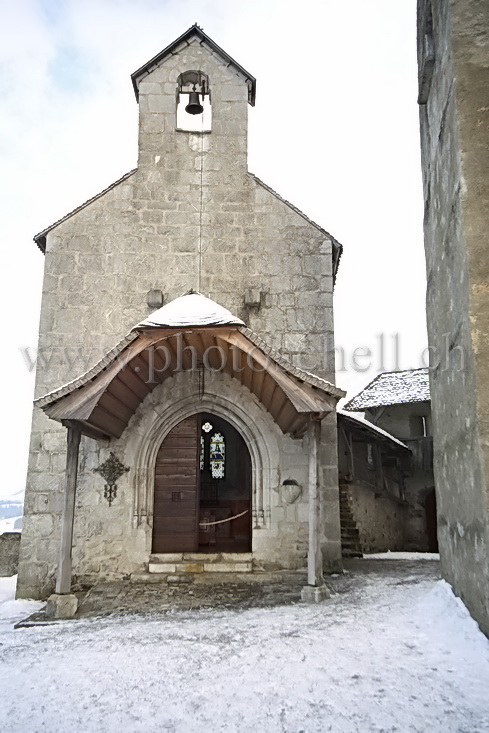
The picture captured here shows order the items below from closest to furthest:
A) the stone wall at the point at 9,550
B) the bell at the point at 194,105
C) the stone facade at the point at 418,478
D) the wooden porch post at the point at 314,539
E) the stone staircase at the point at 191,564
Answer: the wooden porch post at the point at 314,539 → the stone staircase at the point at 191,564 → the bell at the point at 194,105 → the stone wall at the point at 9,550 → the stone facade at the point at 418,478

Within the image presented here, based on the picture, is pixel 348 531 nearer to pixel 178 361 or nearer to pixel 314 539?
pixel 314 539

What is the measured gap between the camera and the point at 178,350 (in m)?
8.01

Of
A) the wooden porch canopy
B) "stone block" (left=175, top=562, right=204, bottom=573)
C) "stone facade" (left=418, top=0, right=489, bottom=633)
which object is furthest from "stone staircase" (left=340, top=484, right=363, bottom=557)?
"stone facade" (left=418, top=0, right=489, bottom=633)

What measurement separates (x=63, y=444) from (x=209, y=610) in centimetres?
358

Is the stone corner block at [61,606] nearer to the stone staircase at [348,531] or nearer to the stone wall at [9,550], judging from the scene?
the stone wall at [9,550]

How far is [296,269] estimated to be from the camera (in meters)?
9.68

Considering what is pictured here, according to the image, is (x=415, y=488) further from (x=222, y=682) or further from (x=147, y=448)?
(x=222, y=682)

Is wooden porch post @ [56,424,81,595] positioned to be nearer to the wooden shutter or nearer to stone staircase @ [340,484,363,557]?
the wooden shutter

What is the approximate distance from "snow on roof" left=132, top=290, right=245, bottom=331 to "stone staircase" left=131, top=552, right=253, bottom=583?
141 inches

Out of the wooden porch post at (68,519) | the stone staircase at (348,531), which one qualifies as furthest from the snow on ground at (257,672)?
the stone staircase at (348,531)

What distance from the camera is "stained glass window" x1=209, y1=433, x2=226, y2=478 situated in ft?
53.0

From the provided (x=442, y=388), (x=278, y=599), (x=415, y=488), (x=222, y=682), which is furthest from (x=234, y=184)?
(x=415, y=488)

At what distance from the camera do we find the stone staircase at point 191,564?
27.6 feet

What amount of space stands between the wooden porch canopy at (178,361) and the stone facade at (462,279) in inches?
68.9
